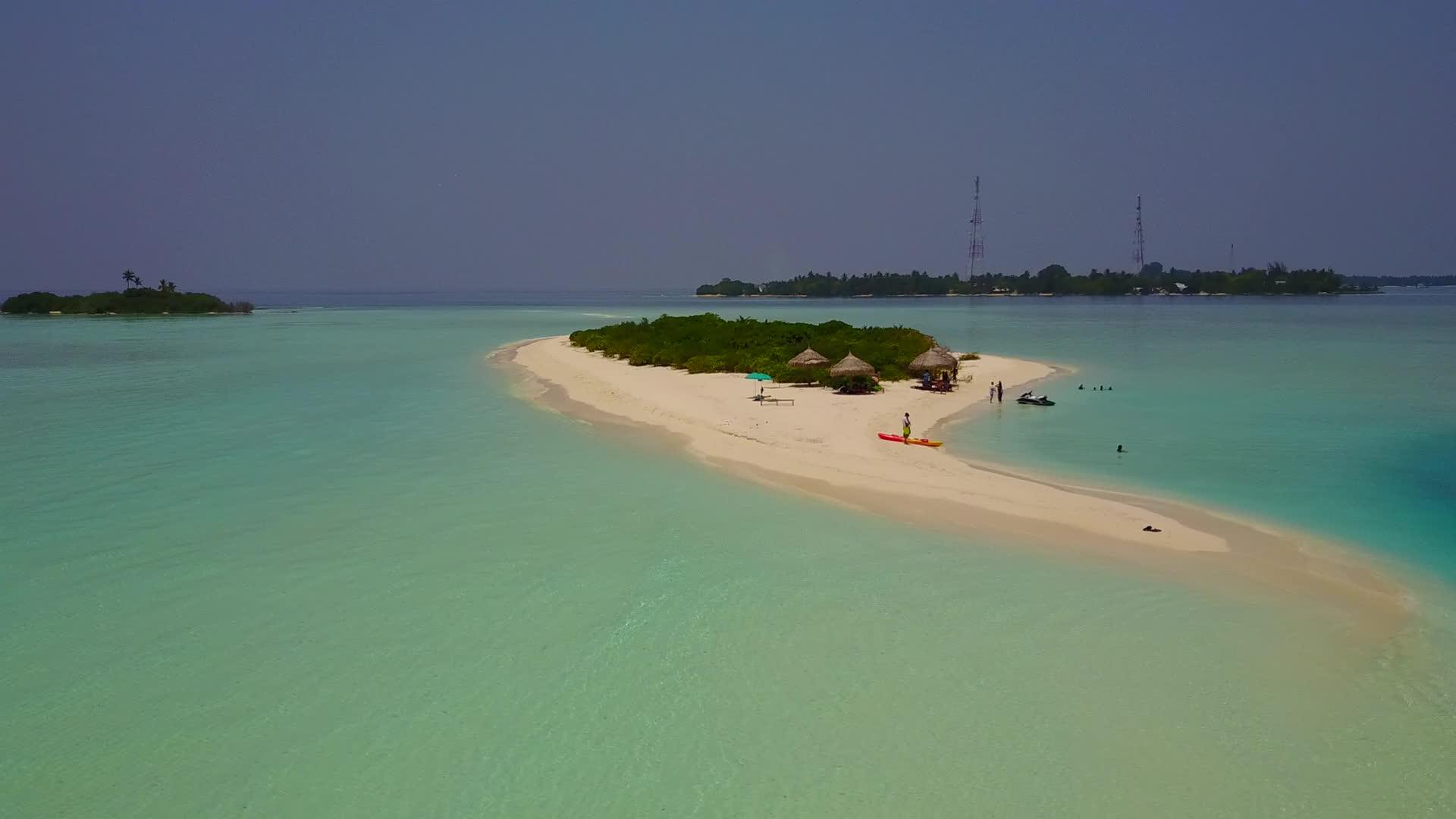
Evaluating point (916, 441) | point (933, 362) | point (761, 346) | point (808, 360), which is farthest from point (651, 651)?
point (761, 346)

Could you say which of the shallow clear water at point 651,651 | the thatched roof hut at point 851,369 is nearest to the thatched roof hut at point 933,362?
the thatched roof hut at point 851,369

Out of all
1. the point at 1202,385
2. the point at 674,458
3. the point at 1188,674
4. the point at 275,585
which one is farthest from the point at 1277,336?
the point at 275,585

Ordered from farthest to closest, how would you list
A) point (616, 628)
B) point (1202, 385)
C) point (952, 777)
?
point (1202, 385) < point (616, 628) < point (952, 777)

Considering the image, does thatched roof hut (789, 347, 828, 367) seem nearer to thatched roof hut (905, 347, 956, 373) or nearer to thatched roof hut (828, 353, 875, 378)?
thatched roof hut (828, 353, 875, 378)

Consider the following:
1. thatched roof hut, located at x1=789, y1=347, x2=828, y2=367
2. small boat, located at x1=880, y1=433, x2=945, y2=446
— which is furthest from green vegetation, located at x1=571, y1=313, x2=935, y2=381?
small boat, located at x1=880, y1=433, x2=945, y2=446

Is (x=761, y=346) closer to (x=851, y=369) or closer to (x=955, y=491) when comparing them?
(x=851, y=369)

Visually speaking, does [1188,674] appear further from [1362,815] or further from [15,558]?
[15,558]
